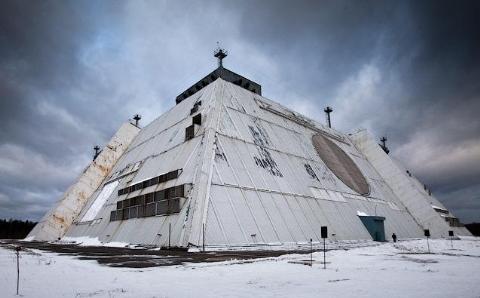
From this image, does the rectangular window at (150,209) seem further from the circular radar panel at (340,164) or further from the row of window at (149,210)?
the circular radar panel at (340,164)

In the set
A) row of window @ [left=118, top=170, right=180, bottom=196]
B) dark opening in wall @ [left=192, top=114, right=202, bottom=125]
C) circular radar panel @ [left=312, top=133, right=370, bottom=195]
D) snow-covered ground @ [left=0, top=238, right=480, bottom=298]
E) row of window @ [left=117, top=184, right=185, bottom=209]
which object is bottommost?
snow-covered ground @ [left=0, top=238, right=480, bottom=298]

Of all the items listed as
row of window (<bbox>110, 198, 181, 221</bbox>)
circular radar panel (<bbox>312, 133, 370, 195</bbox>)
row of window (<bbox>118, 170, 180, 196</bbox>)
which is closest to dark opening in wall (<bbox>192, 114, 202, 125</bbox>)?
row of window (<bbox>118, 170, 180, 196</bbox>)

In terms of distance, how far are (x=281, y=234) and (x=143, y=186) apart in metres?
11.3

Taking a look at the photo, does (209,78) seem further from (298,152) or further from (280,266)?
(280,266)

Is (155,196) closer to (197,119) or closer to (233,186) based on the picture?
(233,186)

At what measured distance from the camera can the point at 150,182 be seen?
24609mm

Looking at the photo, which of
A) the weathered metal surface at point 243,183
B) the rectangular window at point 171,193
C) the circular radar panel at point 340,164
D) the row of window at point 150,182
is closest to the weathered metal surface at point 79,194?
the weathered metal surface at point 243,183

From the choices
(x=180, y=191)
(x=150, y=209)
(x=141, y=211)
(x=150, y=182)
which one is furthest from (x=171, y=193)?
(x=150, y=182)

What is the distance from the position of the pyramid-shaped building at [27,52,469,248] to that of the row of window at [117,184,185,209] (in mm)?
90

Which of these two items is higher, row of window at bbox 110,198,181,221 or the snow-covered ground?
row of window at bbox 110,198,181,221

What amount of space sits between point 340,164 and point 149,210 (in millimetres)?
22566

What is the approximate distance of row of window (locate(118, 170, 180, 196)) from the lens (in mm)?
22684

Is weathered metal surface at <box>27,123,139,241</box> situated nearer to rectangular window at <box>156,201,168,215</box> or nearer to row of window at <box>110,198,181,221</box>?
row of window at <box>110,198,181,221</box>

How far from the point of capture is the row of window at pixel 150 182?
22684 millimetres
